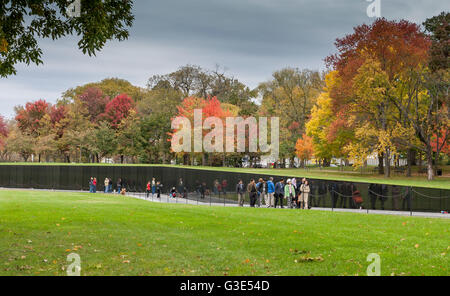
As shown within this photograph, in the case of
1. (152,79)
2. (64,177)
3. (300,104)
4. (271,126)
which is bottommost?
(64,177)

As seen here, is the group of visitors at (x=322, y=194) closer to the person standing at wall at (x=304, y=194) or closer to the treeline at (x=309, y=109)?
→ the person standing at wall at (x=304, y=194)

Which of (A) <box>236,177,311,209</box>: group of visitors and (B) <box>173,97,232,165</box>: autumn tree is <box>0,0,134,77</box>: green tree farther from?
(B) <box>173,97,232,165</box>: autumn tree

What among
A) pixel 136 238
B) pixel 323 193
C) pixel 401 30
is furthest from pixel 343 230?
pixel 401 30

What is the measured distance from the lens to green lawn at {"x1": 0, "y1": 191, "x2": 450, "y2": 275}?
7.99 m

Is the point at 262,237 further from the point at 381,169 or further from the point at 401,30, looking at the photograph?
the point at 381,169

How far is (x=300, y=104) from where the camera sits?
6906 cm

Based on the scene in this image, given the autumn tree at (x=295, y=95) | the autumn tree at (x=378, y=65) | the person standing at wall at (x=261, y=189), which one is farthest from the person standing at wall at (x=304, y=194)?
the autumn tree at (x=295, y=95)

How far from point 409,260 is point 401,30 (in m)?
35.2

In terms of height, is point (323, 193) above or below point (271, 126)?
below

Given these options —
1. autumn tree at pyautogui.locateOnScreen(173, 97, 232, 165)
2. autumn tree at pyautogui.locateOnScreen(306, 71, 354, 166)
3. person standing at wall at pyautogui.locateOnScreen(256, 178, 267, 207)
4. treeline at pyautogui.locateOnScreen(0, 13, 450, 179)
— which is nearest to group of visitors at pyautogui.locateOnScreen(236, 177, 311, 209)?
person standing at wall at pyautogui.locateOnScreen(256, 178, 267, 207)

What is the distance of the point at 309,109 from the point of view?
6894 cm

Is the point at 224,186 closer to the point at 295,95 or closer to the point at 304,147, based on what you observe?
the point at 304,147

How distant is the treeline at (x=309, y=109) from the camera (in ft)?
125
